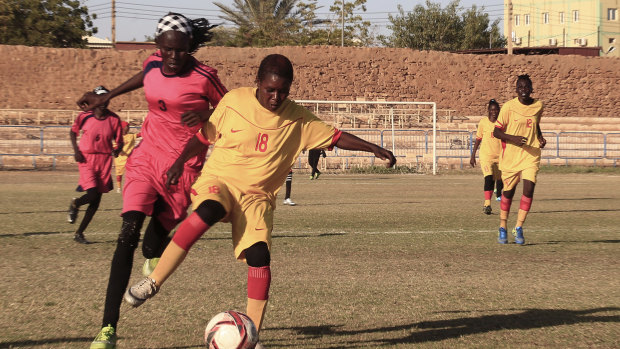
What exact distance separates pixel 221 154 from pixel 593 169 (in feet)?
103

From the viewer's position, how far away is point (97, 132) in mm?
12047

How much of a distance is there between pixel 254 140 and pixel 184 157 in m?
0.53

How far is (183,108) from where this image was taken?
6.16 metres

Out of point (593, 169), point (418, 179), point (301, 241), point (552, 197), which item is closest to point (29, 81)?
point (418, 179)

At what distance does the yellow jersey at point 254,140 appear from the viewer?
5.36 metres

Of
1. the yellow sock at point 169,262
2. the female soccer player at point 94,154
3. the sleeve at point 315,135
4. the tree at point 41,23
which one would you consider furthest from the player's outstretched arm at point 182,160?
the tree at point 41,23

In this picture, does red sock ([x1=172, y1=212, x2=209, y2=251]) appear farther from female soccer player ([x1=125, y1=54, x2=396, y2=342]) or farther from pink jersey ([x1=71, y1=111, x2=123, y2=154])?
pink jersey ([x1=71, y1=111, x2=123, y2=154])

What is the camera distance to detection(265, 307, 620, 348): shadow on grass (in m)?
5.77

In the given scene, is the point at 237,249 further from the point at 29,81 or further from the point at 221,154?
the point at 29,81

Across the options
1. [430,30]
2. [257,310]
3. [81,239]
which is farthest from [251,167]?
[430,30]

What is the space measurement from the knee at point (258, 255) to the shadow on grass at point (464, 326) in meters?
0.66

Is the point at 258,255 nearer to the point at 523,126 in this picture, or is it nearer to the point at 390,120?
the point at 523,126

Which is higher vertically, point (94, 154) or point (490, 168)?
point (94, 154)

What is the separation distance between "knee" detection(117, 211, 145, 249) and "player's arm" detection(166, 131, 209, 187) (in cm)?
35
